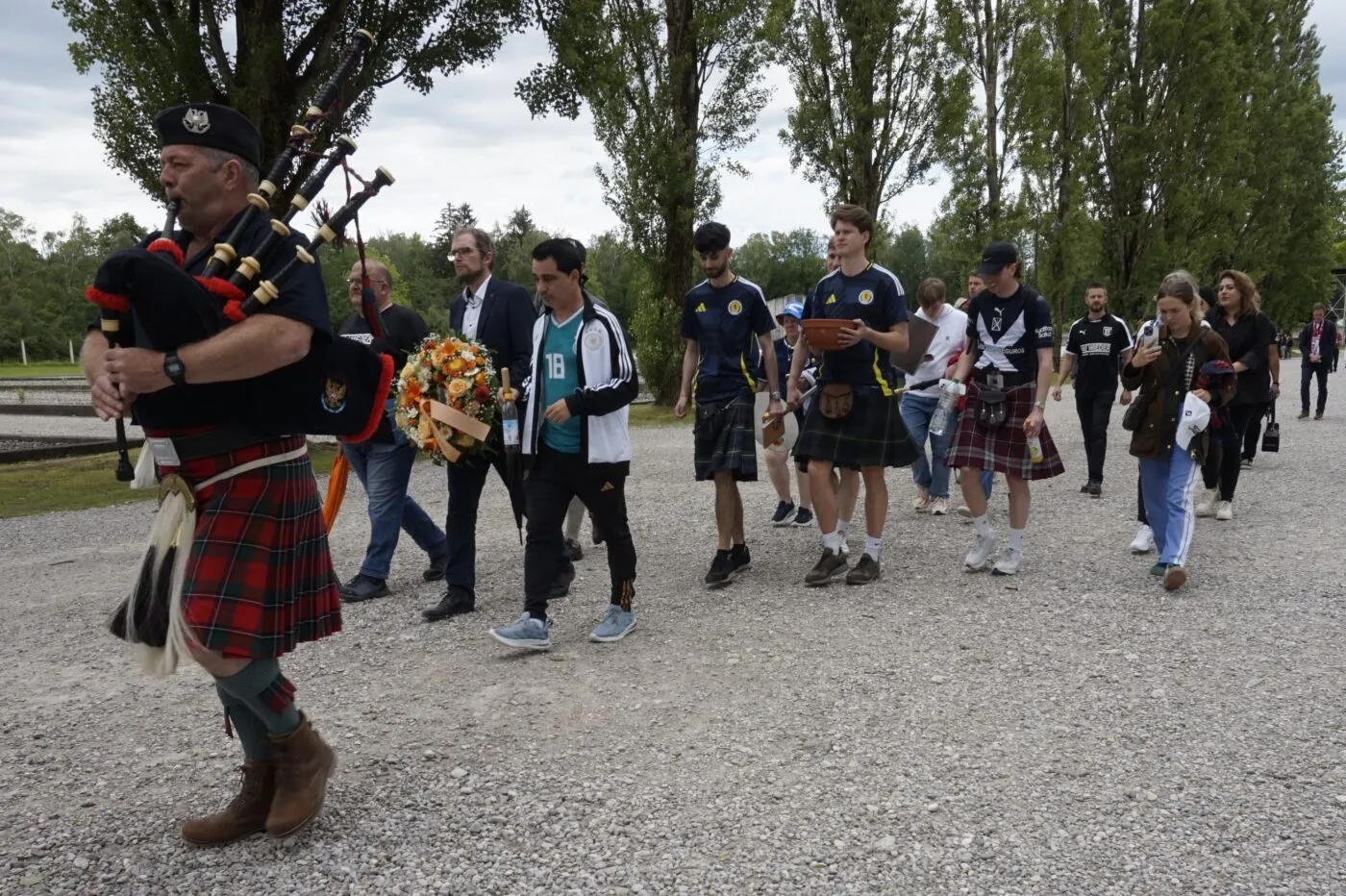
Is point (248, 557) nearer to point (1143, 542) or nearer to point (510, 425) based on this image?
point (510, 425)

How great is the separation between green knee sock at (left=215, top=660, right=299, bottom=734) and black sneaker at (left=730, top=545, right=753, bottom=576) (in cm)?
365

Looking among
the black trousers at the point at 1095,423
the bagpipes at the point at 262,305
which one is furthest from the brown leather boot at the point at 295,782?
the black trousers at the point at 1095,423

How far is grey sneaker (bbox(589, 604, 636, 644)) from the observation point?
5102mm

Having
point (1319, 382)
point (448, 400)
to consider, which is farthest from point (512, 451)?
point (1319, 382)

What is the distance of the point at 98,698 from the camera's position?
14.6 feet

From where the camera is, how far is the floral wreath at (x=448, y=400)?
5359 millimetres

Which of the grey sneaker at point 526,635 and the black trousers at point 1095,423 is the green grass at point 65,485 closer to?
the grey sneaker at point 526,635

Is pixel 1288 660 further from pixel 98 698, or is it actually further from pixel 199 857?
pixel 98 698

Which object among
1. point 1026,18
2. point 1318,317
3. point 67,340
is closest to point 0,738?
point 1318,317

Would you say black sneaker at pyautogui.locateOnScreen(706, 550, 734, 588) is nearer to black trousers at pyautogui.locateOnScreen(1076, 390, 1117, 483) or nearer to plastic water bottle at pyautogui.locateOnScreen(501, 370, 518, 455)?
plastic water bottle at pyautogui.locateOnScreen(501, 370, 518, 455)

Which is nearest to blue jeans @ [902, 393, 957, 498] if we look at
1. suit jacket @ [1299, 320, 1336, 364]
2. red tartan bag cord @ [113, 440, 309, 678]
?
red tartan bag cord @ [113, 440, 309, 678]

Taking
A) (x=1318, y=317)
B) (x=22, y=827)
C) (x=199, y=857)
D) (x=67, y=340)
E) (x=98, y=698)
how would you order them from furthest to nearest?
(x=67, y=340) → (x=1318, y=317) → (x=98, y=698) → (x=22, y=827) → (x=199, y=857)

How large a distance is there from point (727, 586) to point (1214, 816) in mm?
3420

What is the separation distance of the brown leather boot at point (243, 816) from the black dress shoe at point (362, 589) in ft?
9.71
